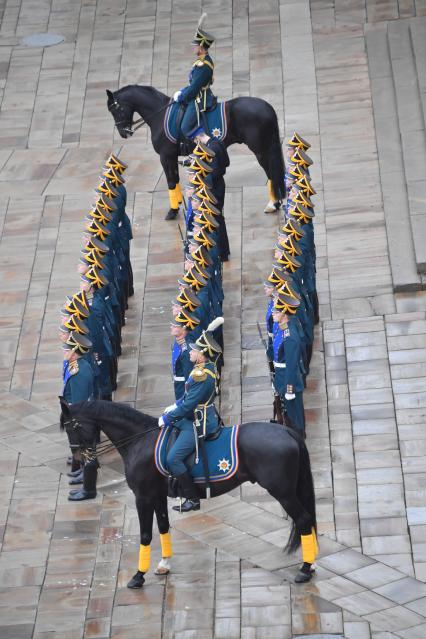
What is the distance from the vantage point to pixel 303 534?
588 inches

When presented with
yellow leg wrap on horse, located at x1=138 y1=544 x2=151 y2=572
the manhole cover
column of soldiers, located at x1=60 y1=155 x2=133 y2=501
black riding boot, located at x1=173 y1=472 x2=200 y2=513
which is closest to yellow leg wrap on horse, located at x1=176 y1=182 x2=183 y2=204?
column of soldiers, located at x1=60 y1=155 x2=133 y2=501

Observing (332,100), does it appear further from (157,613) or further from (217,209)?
(157,613)

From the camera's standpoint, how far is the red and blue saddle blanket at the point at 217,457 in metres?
14.8

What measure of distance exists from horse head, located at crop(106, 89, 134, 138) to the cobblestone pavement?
132 centimetres

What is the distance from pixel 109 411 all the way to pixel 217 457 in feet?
3.87

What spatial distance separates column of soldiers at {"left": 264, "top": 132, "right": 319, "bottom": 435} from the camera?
673 inches

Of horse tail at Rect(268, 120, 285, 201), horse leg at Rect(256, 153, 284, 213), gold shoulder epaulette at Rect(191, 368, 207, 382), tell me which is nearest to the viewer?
gold shoulder epaulette at Rect(191, 368, 207, 382)

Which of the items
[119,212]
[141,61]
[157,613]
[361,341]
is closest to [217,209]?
[119,212]

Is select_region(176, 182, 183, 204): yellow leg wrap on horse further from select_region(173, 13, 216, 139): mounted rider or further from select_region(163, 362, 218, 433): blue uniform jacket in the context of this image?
select_region(163, 362, 218, 433): blue uniform jacket

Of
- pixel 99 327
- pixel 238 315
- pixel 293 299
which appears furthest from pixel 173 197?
pixel 293 299

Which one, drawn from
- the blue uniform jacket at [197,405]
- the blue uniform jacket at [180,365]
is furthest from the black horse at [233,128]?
the blue uniform jacket at [197,405]

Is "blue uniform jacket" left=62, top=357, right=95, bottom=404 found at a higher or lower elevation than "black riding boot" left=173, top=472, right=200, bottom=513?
lower

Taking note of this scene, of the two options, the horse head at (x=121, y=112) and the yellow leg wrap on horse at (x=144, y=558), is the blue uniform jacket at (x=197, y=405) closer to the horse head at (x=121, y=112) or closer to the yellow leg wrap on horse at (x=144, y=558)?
the yellow leg wrap on horse at (x=144, y=558)

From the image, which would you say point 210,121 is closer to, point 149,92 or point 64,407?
point 149,92
